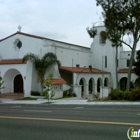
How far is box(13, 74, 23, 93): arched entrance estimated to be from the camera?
34.1 meters

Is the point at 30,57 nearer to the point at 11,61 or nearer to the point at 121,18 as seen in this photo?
the point at 11,61

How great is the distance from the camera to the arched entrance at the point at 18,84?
34062 mm

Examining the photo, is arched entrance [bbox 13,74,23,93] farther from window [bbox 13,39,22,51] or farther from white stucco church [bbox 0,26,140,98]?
window [bbox 13,39,22,51]

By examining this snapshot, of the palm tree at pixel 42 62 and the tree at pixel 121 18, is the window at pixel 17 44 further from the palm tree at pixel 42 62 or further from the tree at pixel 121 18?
the tree at pixel 121 18

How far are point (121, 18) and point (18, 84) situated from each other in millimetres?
15530

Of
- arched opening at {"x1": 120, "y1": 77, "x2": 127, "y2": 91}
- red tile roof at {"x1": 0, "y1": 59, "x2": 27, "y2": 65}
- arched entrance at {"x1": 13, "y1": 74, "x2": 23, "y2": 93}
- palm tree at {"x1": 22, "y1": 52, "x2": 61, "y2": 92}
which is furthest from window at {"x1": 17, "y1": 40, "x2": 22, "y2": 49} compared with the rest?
arched opening at {"x1": 120, "y1": 77, "x2": 127, "y2": 91}

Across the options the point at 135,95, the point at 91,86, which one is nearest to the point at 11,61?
the point at 91,86

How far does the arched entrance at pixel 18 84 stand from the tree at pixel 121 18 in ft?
41.7

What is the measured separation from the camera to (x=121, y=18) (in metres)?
27.5

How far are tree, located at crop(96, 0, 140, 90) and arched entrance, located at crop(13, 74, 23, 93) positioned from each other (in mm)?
12724

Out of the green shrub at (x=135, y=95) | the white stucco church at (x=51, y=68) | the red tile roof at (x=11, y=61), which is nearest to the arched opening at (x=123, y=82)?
the white stucco church at (x=51, y=68)

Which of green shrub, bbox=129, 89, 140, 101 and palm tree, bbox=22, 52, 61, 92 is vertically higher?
palm tree, bbox=22, 52, 61, 92

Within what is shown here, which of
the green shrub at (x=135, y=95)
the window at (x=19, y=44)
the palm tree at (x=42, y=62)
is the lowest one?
the green shrub at (x=135, y=95)

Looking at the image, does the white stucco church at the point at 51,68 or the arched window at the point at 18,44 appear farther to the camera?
the arched window at the point at 18,44
